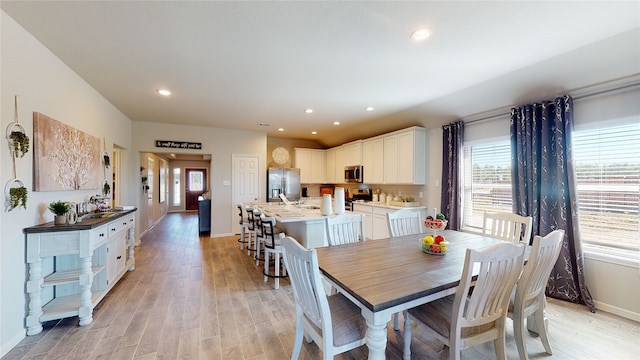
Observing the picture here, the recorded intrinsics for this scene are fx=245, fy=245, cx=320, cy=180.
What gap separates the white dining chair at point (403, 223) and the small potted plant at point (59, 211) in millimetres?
3144

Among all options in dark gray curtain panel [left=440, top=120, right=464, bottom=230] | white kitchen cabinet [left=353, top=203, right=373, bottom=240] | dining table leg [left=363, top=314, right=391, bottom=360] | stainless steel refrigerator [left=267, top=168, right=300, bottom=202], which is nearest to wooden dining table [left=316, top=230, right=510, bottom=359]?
dining table leg [left=363, top=314, right=391, bottom=360]

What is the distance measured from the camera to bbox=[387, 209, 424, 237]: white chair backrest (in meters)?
2.78

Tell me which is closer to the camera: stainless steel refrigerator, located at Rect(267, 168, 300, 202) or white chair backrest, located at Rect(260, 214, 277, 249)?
white chair backrest, located at Rect(260, 214, 277, 249)

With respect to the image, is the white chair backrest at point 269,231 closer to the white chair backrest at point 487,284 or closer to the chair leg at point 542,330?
the white chair backrest at point 487,284

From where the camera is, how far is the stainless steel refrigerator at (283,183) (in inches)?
247

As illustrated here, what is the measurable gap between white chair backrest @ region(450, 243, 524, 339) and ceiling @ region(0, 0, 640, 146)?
166 centimetres

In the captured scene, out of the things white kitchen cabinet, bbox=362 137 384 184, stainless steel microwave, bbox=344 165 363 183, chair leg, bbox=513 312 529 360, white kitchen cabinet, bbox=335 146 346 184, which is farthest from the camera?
white kitchen cabinet, bbox=335 146 346 184

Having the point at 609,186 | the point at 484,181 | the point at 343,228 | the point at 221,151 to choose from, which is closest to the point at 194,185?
the point at 221,151

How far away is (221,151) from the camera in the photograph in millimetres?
5809

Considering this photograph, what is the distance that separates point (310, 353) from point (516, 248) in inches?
62.8

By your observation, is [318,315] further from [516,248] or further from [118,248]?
[118,248]

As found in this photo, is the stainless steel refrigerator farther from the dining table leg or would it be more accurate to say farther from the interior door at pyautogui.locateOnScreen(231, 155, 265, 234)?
the dining table leg

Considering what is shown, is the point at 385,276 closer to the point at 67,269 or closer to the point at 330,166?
the point at 67,269

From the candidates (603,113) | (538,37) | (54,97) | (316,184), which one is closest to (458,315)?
(538,37)
